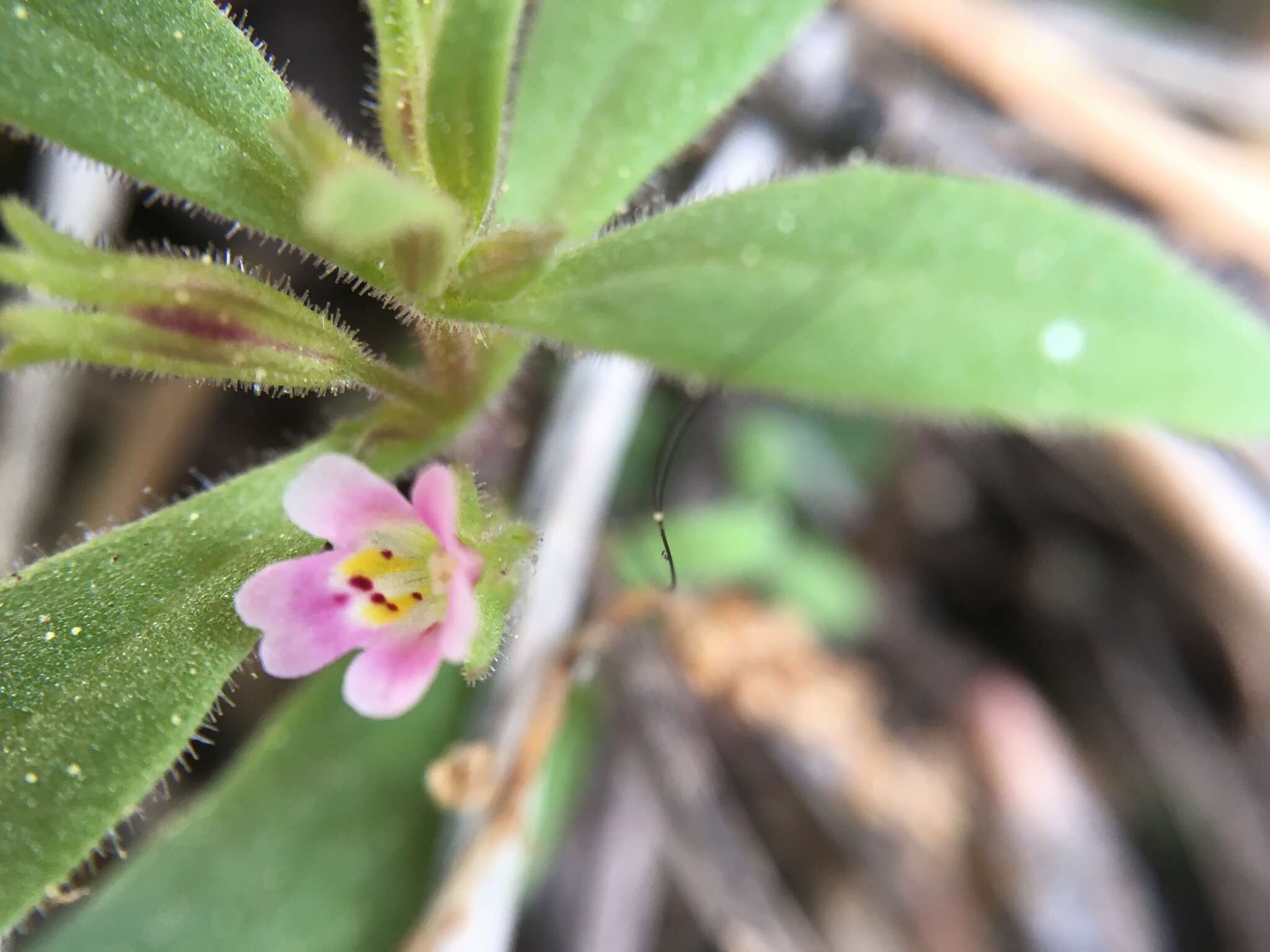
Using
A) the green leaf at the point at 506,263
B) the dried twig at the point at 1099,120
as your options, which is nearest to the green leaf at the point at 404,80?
the green leaf at the point at 506,263

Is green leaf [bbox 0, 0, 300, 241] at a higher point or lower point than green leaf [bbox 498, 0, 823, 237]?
lower

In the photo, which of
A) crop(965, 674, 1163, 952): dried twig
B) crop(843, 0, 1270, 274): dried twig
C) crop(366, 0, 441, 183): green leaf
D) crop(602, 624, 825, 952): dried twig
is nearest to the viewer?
crop(366, 0, 441, 183): green leaf

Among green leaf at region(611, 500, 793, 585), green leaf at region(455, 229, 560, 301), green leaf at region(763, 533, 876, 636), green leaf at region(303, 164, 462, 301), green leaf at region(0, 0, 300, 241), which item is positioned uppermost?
green leaf at region(303, 164, 462, 301)

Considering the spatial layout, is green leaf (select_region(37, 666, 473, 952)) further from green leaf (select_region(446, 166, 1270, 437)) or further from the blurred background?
green leaf (select_region(446, 166, 1270, 437))

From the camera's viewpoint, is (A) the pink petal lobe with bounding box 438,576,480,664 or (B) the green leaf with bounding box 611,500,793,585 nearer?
(A) the pink petal lobe with bounding box 438,576,480,664

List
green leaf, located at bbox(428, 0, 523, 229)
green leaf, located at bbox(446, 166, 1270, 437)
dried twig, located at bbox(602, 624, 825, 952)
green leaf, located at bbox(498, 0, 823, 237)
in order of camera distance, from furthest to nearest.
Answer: dried twig, located at bbox(602, 624, 825, 952) → green leaf, located at bbox(498, 0, 823, 237) → green leaf, located at bbox(428, 0, 523, 229) → green leaf, located at bbox(446, 166, 1270, 437)

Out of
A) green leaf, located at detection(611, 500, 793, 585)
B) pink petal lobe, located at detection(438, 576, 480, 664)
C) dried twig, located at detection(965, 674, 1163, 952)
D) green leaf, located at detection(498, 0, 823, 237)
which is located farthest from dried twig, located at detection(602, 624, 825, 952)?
pink petal lobe, located at detection(438, 576, 480, 664)

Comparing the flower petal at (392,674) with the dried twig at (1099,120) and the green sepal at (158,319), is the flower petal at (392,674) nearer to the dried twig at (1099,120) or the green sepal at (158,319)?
the green sepal at (158,319)
